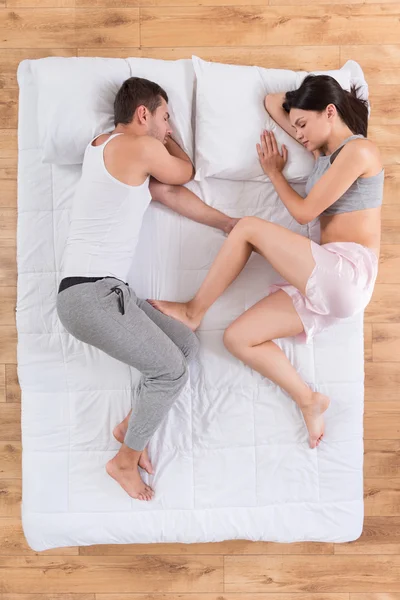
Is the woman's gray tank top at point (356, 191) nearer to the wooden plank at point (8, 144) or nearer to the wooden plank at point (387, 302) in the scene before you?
the wooden plank at point (387, 302)

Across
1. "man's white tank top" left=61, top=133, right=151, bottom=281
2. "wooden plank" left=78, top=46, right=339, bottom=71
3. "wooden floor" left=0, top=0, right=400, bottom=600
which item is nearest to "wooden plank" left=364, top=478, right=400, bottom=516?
"wooden floor" left=0, top=0, right=400, bottom=600

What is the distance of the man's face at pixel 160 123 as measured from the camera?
145cm

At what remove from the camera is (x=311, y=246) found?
1.45 metres

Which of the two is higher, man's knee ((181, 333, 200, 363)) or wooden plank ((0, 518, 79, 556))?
man's knee ((181, 333, 200, 363))

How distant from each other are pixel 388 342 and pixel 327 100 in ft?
2.89

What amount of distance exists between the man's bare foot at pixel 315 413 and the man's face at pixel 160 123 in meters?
0.94

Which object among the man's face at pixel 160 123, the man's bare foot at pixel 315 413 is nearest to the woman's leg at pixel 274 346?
the man's bare foot at pixel 315 413

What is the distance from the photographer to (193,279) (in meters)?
1.60

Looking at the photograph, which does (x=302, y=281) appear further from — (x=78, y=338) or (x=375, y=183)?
(x=78, y=338)

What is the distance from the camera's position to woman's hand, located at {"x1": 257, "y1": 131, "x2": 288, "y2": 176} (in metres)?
1.55

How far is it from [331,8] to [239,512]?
→ 5.95 ft

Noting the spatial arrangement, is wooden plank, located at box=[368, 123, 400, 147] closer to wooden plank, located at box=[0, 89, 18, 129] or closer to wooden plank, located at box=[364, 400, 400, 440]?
wooden plank, located at box=[364, 400, 400, 440]

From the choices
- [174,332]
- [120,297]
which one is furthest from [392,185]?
[120,297]

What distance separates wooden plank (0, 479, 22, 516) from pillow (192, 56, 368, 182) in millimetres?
1264
